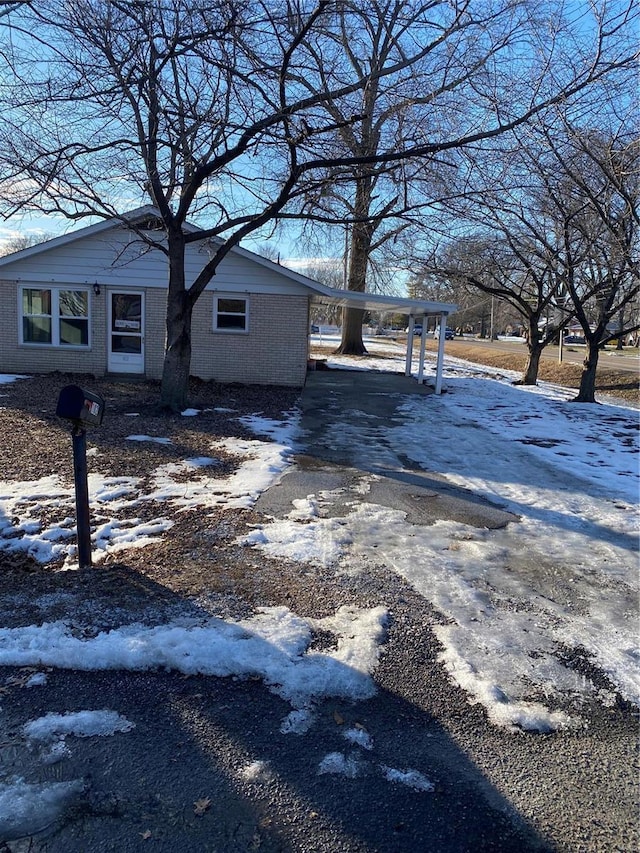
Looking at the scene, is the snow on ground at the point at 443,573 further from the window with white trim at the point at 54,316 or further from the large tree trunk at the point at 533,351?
the large tree trunk at the point at 533,351

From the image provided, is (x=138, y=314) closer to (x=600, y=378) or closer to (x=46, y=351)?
(x=46, y=351)

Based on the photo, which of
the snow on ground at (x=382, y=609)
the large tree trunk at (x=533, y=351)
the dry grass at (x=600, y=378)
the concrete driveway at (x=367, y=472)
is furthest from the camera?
the dry grass at (x=600, y=378)

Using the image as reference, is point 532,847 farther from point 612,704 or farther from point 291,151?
point 291,151

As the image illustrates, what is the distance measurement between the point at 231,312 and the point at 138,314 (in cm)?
249

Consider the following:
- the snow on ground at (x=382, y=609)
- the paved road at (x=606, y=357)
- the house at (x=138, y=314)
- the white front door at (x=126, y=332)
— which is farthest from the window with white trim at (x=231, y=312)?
the paved road at (x=606, y=357)

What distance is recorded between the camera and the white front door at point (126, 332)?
15.9m

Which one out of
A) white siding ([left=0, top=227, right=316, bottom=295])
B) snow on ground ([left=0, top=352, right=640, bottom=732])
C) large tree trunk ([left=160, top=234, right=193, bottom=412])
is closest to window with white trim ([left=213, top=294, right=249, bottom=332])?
white siding ([left=0, top=227, right=316, bottom=295])

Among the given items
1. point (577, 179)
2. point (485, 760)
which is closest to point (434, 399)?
point (577, 179)

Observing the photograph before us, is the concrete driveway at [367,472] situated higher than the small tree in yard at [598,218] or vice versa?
the small tree in yard at [598,218]

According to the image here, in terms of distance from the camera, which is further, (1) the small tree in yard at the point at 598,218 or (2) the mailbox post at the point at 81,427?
(1) the small tree in yard at the point at 598,218

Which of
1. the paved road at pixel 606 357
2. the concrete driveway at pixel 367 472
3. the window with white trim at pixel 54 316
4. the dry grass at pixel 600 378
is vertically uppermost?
the window with white trim at pixel 54 316

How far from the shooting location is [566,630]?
371cm

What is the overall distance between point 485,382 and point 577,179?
9.00 metres

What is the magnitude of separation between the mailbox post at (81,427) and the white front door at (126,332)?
12.5m
